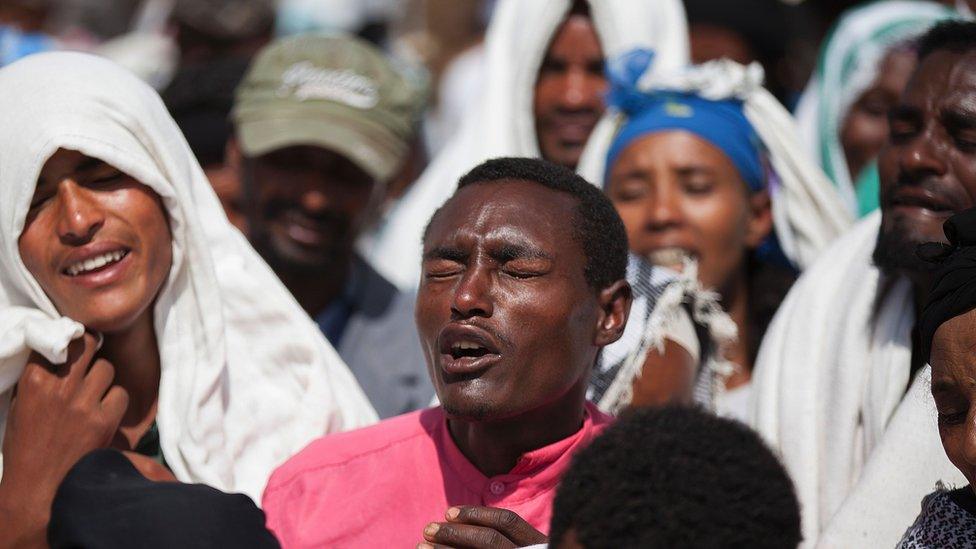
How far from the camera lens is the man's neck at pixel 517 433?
3320 millimetres

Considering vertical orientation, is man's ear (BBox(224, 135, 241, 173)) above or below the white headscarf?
below

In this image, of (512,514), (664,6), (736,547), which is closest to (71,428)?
(512,514)

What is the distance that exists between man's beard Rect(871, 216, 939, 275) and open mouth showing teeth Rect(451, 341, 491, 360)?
1161 mm

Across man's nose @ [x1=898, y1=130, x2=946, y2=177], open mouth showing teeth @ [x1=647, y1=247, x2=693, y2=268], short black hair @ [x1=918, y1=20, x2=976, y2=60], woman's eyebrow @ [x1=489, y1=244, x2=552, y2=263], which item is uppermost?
short black hair @ [x1=918, y1=20, x2=976, y2=60]

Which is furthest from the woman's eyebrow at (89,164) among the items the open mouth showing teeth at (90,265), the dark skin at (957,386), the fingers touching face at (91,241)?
the dark skin at (957,386)

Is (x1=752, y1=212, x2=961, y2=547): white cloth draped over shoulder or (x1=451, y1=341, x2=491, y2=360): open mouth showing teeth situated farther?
(x1=752, y1=212, x2=961, y2=547): white cloth draped over shoulder

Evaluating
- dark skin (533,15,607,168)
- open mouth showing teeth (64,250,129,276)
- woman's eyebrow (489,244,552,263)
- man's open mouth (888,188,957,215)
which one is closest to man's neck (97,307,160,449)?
open mouth showing teeth (64,250,129,276)

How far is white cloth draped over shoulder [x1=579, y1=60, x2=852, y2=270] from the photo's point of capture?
5.19 m

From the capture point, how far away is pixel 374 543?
328 cm

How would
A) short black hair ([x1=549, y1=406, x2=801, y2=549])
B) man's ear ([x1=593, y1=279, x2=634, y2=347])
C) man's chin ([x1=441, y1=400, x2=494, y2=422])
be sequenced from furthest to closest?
man's ear ([x1=593, y1=279, x2=634, y2=347]) → man's chin ([x1=441, y1=400, x2=494, y2=422]) → short black hair ([x1=549, y1=406, x2=801, y2=549])

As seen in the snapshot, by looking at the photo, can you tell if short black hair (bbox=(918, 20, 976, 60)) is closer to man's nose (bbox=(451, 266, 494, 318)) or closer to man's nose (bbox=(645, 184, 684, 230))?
man's nose (bbox=(645, 184, 684, 230))

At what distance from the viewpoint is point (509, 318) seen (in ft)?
10.5

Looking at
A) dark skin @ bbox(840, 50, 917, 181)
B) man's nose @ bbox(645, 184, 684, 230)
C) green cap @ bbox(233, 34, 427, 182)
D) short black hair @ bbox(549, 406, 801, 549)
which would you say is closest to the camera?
short black hair @ bbox(549, 406, 801, 549)

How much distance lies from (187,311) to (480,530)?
1242mm
